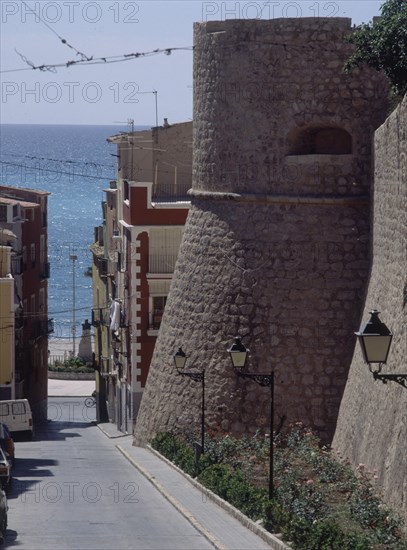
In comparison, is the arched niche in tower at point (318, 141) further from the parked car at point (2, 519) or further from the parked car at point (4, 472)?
the parked car at point (2, 519)

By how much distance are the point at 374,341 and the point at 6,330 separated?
105 feet

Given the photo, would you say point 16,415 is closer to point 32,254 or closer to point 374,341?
point 32,254

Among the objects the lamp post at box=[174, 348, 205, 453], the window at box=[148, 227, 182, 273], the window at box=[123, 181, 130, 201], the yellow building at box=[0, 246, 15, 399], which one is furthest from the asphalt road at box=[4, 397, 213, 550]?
the window at box=[123, 181, 130, 201]

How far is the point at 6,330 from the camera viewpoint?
149 ft

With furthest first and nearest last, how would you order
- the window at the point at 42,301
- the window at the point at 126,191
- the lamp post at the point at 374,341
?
the window at the point at 42,301 → the window at the point at 126,191 → the lamp post at the point at 374,341

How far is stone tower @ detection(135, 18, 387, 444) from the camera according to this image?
27531mm

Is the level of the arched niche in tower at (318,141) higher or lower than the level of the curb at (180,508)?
higher

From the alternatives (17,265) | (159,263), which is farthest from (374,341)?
(17,265)

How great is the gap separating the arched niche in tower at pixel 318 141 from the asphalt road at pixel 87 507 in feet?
22.0

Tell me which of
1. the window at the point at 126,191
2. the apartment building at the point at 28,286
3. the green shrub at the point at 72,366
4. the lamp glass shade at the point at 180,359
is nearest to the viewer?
the lamp glass shade at the point at 180,359

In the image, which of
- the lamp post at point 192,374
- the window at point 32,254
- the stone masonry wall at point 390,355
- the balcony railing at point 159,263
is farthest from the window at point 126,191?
the stone masonry wall at point 390,355

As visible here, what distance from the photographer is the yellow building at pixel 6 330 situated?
1777 inches

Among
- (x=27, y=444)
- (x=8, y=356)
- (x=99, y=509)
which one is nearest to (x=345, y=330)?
(x=99, y=509)

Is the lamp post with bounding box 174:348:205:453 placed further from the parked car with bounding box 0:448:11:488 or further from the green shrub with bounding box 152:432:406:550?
the parked car with bounding box 0:448:11:488
